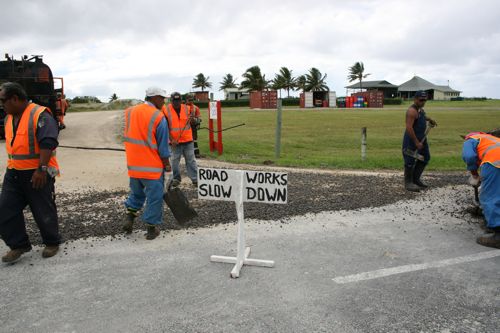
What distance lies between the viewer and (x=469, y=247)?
16.3 ft

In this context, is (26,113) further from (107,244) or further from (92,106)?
(92,106)

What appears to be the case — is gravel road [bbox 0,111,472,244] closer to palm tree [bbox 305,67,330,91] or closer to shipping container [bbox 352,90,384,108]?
shipping container [bbox 352,90,384,108]

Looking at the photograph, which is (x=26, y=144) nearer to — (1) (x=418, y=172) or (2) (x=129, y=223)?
(2) (x=129, y=223)

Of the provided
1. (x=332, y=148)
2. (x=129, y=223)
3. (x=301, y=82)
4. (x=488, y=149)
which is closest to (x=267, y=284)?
(x=129, y=223)

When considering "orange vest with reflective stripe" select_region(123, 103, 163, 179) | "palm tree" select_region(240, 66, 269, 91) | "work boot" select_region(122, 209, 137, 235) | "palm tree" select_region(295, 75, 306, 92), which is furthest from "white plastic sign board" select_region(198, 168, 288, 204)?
"palm tree" select_region(295, 75, 306, 92)

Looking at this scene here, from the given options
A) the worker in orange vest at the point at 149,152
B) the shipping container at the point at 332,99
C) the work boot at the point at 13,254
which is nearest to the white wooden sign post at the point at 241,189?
the worker in orange vest at the point at 149,152

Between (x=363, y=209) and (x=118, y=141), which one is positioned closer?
(x=363, y=209)

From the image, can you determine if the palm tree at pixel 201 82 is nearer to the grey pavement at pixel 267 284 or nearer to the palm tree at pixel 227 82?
the palm tree at pixel 227 82

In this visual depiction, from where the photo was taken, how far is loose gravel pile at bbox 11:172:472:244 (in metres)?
5.65

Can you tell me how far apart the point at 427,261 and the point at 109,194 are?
5223 mm

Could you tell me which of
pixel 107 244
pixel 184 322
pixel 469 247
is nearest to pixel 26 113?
pixel 107 244

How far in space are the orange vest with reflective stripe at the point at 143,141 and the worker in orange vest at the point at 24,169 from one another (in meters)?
0.86

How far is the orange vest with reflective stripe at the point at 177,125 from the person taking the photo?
7941 millimetres

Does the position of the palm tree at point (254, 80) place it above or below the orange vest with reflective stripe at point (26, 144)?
above
